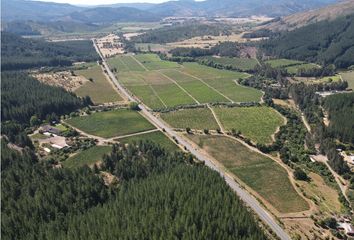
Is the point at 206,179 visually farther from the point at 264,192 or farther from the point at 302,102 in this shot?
the point at 302,102

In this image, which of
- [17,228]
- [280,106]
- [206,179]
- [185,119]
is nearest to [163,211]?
[206,179]

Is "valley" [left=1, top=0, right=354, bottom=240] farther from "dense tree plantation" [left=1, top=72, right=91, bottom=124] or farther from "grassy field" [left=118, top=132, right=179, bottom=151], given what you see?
"grassy field" [left=118, top=132, right=179, bottom=151]

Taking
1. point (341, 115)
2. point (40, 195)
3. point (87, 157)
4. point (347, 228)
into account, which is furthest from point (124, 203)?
point (341, 115)

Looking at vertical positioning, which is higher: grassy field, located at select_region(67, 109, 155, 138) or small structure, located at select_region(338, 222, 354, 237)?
grassy field, located at select_region(67, 109, 155, 138)

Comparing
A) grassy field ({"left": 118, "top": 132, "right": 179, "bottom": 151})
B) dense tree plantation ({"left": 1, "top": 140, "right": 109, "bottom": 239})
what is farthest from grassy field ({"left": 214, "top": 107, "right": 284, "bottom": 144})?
dense tree plantation ({"left": 1, "top": 140, "right": 109, "bottom": 239})

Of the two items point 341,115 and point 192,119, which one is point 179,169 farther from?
point 341,115

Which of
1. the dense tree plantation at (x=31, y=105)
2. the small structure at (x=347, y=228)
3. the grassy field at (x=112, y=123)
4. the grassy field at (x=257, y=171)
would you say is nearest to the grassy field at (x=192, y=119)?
the grassy field at (x=112, y=123)

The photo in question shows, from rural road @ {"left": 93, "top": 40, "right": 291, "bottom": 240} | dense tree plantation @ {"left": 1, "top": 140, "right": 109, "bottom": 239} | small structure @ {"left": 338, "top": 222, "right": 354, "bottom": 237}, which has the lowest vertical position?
small structure @ {"left": 338, "top": 222, "right": 354, "bottom": 237}
